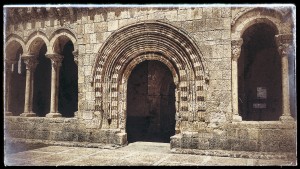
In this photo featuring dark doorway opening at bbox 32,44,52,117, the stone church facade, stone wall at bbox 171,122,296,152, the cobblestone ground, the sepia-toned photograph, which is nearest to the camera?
the cobblestone ground

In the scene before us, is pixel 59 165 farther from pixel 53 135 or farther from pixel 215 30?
pixel 215 30

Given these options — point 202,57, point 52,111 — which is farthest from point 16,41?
point 202,57

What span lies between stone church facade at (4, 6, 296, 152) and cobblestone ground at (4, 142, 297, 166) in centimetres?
50

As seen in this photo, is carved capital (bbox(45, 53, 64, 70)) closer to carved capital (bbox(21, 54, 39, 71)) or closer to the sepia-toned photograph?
the sepia-toned photograph

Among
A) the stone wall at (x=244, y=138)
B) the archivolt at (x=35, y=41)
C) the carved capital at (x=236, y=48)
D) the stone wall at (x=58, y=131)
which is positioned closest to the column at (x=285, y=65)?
the stone wall at (x=244, y=138)

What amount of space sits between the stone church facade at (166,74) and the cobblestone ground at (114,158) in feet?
1.64

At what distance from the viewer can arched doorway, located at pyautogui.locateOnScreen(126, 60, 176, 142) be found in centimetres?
1033

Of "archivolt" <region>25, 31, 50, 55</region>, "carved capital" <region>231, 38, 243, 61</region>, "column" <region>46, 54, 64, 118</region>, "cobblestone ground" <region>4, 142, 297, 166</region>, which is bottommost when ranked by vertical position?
"cobblestone ground" <region>4, 142, 297, 166</region>

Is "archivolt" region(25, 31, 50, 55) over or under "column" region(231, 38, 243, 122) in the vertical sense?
over

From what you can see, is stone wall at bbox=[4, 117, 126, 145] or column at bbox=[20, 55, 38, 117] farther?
column at bbox=[20, 55, 38, 117]

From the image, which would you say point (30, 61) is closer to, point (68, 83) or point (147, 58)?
point (68, 83)

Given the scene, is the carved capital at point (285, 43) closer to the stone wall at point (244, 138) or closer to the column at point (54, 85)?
the stone wall at point (244, 138)

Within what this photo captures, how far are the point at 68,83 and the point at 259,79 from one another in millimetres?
7392

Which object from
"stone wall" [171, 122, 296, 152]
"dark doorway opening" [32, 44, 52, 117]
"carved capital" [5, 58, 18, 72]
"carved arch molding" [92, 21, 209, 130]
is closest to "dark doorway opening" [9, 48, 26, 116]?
"carved capital" [5, 58, 18, 72]
